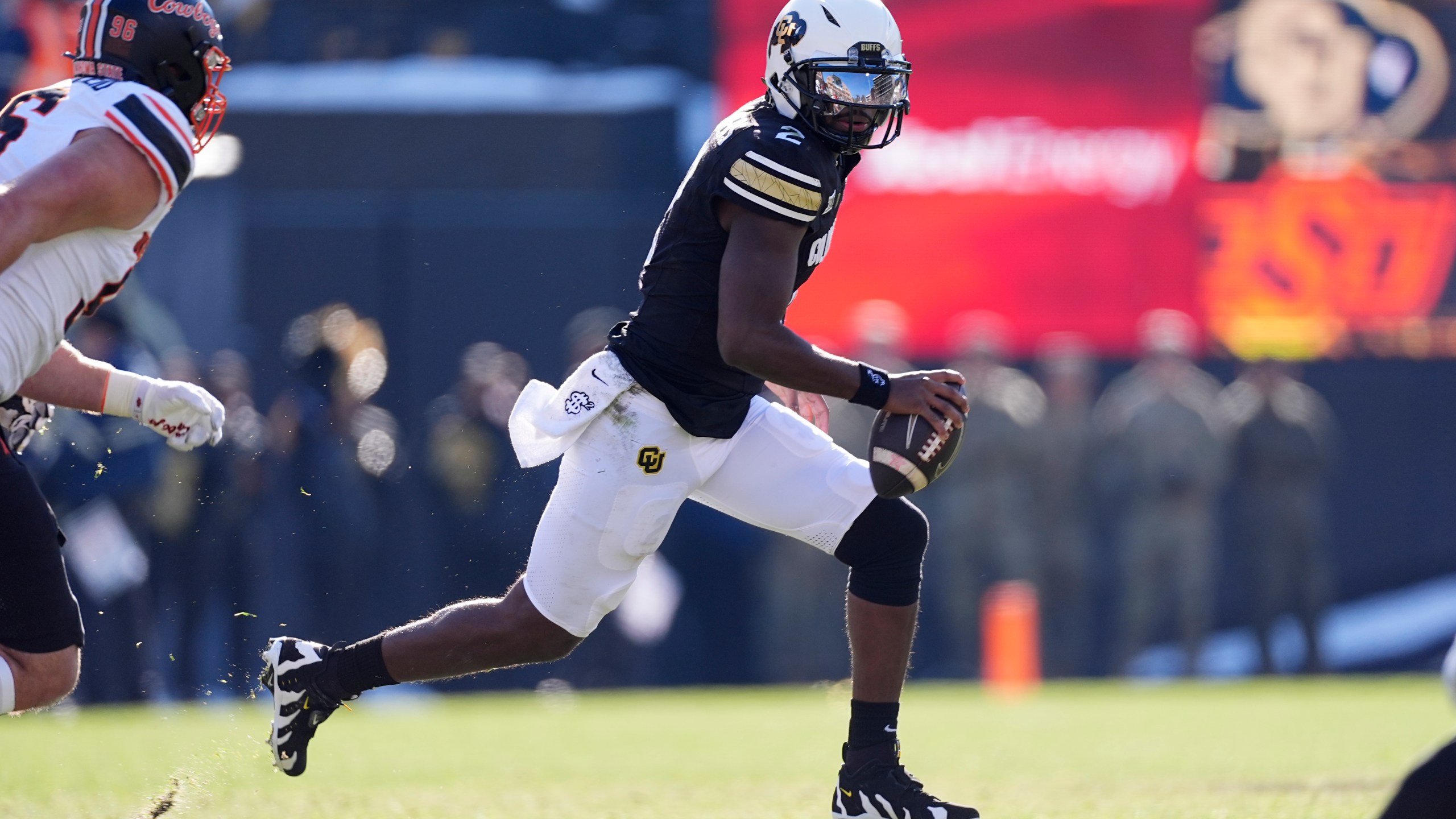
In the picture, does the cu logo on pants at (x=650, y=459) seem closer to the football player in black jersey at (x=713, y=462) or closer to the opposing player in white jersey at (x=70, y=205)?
the football player in black jersey at (x=713, y=462)

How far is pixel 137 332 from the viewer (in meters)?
10.4

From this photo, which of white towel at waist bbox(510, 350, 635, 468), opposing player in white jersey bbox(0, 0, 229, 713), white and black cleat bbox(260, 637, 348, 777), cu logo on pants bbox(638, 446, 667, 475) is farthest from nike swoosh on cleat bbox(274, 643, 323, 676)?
cu logo on pants bbox(638, 446, 667, 475)

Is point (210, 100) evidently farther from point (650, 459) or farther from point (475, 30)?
point (475, 30)

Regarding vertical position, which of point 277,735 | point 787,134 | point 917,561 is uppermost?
point 787,134

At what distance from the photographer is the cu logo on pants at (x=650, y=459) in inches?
164

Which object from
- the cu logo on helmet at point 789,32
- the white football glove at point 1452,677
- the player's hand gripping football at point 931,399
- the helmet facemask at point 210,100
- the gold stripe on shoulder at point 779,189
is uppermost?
the cu logo on helmet at point 789,32

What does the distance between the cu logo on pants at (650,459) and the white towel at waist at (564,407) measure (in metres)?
0.14

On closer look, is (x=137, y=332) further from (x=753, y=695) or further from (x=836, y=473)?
(x=836, y=473)

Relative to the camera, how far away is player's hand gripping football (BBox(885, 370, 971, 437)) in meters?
4.02

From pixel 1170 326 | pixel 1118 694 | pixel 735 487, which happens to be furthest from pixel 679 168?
pixel 735 487

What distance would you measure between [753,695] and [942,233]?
10.3ft

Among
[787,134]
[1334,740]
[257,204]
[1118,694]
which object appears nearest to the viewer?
[787,134]

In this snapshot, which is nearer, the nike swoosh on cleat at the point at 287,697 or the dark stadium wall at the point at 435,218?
the nike swoosh on cleat at the point at 287,697

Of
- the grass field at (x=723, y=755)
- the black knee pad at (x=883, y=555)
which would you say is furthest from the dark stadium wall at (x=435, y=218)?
the black knee pad at (x=883, y=555)
